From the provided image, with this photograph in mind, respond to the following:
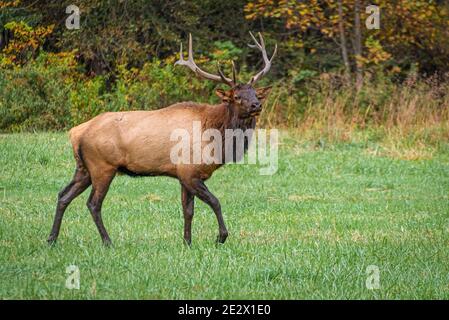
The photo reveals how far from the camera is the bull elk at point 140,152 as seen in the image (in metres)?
9.12

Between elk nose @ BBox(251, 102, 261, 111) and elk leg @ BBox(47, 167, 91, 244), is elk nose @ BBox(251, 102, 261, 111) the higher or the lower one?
the higher one

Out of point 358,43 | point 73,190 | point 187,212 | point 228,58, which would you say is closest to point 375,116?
point 358,43

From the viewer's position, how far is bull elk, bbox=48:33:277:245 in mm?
9117

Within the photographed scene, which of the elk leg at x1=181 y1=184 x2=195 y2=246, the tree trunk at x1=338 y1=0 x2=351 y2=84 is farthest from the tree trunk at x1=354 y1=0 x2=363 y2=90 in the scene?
the elk leg at x1=181 y1=184 x2=195 y2=246

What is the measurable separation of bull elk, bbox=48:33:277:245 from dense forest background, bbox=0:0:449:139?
9.27 metres

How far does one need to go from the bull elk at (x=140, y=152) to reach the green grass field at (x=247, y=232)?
0.39 metres

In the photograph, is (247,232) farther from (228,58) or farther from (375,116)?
(228,58)

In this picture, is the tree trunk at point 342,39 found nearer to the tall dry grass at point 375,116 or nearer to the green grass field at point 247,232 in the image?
the tall dry grass at point 375,116

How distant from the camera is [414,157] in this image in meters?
16.8

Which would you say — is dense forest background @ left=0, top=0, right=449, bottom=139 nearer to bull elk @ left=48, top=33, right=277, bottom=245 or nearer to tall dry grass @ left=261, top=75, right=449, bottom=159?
tall dry grass @ left=261, top=75, right=449, bottom=159

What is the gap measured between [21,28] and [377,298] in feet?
59.4

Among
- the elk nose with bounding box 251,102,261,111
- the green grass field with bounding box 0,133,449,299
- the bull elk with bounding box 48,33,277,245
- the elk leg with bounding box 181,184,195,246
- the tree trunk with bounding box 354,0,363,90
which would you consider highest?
the tree trunk with bounding box 354,0,363,90

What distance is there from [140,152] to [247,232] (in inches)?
62.4

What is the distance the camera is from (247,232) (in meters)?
9.91
